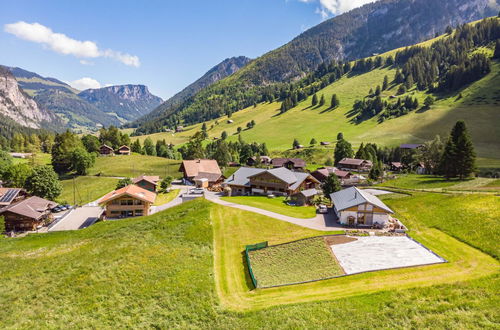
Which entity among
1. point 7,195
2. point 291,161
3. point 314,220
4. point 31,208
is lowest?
point 314,220

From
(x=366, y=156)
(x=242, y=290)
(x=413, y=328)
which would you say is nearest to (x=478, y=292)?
(x=413, y=328)

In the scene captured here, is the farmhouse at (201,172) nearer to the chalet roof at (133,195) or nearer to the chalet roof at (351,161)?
the chalet roof at (133,195)

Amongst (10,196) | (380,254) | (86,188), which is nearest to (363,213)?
(380,254)

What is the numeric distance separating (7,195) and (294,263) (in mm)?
67159

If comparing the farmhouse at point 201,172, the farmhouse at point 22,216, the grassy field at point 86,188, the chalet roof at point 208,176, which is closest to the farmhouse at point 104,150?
the grassy field at point 86,188

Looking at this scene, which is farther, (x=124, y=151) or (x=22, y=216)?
(x=124, y=151)

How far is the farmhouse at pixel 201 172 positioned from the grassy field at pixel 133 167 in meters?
9.58

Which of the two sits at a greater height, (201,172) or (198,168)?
(198,168)

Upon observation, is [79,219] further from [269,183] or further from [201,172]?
[269,183]

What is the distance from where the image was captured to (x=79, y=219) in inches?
2343

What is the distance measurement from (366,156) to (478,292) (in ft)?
350

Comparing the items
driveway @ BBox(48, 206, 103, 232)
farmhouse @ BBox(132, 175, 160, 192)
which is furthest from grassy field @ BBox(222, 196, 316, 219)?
driveway @ BBox(48, 206, 103, 232)

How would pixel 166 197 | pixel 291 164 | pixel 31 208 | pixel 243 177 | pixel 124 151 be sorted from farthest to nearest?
pixel 124 151, pixel 291 164, pixel 243 177, pixel 166 197, pixel 31 208

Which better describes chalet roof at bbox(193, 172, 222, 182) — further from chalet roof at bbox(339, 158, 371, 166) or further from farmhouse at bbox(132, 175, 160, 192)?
chalet roof at bbox(339, 158, 371, 166)
